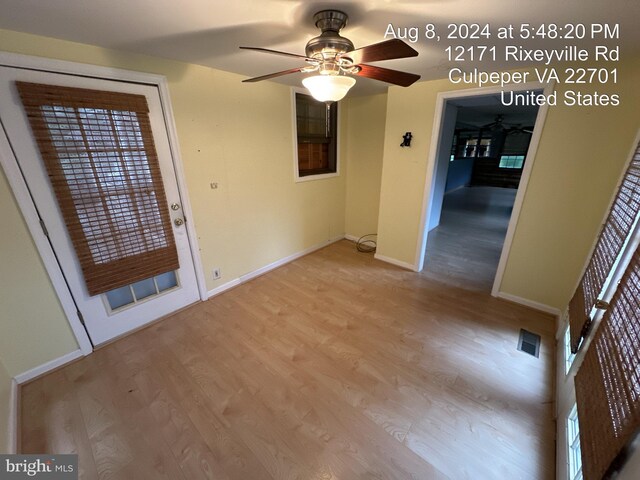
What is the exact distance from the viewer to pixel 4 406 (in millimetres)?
1434

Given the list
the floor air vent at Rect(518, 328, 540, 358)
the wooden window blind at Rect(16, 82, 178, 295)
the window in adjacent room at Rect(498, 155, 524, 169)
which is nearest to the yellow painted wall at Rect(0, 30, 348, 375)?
the wooden window blind at Rect(16, 82, 178, 295)

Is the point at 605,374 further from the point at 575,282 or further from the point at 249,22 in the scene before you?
the point at 249,22

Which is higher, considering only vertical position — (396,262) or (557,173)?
(557,173)

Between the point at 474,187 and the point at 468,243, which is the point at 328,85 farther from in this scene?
the point at 474,187

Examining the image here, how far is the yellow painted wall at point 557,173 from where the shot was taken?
1888 mm

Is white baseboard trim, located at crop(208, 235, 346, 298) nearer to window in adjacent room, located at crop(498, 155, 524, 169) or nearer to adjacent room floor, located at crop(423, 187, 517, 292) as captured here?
adjacent room floor, located at crop(423, 187, 517, 292)

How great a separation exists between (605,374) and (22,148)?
10.5 feet

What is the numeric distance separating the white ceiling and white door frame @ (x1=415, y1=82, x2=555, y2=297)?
54 centimetres

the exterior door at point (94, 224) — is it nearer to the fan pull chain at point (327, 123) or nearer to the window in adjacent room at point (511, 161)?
the fan pull chain at point (327, 123)

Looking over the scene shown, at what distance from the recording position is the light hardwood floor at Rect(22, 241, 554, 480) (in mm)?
1334

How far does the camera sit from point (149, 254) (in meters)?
2.19

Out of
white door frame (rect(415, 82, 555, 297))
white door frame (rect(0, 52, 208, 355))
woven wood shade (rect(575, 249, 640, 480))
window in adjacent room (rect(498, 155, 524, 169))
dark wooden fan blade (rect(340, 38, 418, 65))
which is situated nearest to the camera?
woven wood shade (rect(575, 249, 640, 480))

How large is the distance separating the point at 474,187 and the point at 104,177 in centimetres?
1091

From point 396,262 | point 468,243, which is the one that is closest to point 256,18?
point 396,262
